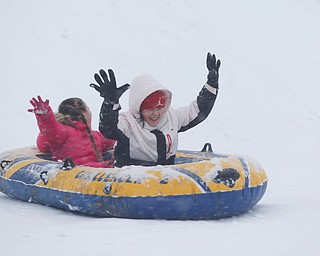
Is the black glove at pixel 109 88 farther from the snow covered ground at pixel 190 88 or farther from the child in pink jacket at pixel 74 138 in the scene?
the child in pink jacket at pixel 74 138

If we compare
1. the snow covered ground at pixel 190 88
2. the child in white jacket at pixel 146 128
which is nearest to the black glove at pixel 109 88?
the child in white jacket at pixel 146 128

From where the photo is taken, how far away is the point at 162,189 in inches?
188

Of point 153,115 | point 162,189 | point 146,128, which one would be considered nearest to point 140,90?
point 153,115

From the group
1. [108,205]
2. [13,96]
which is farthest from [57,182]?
[13,96]

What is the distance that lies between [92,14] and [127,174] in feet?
37.0

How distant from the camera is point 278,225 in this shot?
15.8 feet

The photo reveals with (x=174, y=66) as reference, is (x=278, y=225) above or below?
below

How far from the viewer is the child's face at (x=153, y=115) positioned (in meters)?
5.60

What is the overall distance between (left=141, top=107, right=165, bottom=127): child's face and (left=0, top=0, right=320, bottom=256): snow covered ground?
1.03 m

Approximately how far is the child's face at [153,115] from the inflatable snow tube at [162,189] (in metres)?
0.68

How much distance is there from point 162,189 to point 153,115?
1.01m

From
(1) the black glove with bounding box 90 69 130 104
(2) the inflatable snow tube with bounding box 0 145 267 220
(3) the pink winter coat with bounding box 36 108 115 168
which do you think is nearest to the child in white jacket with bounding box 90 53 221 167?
(1) the black glove with bounding box 90 69 130 104

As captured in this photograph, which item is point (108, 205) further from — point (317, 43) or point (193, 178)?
point (317, 43)

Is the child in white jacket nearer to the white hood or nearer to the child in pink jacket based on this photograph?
the white hood
